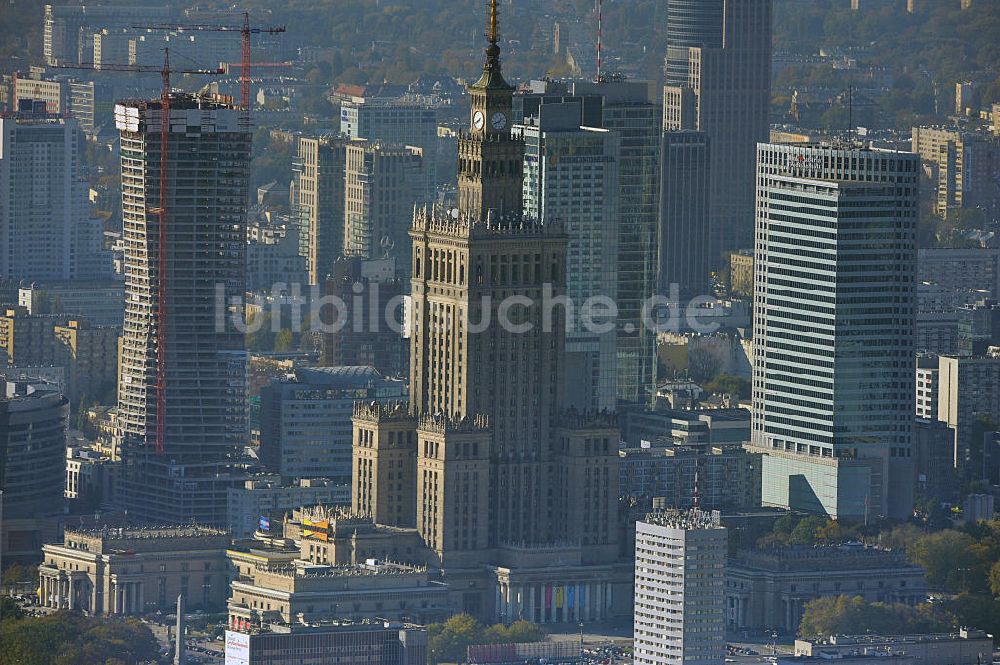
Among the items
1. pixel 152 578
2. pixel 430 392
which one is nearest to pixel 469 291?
pixel 430 392

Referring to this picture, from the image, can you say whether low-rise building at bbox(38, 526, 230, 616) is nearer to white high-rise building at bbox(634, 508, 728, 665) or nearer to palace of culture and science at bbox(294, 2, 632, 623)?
palace of culture and science at bbox(294, 2, 632, 623)

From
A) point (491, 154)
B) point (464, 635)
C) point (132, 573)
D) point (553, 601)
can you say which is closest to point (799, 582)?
point (553, 601)

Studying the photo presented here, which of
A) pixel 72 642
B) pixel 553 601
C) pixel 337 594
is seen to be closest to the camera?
pixel 72 642

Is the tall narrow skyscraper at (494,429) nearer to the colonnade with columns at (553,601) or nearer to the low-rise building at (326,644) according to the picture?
the colonnade with columns at (553,601)

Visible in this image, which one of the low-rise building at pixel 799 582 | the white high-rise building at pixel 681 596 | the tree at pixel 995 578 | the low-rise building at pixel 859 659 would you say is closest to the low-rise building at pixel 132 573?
the low-rise building at pixel 799 582

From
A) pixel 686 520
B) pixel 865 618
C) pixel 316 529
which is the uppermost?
pixel 686 520

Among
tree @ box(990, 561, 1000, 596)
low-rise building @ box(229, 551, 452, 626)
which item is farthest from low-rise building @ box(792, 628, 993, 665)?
low-rise building @ box(229, 551, 452, 626)

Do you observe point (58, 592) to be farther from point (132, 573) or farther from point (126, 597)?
point (132, 573)
